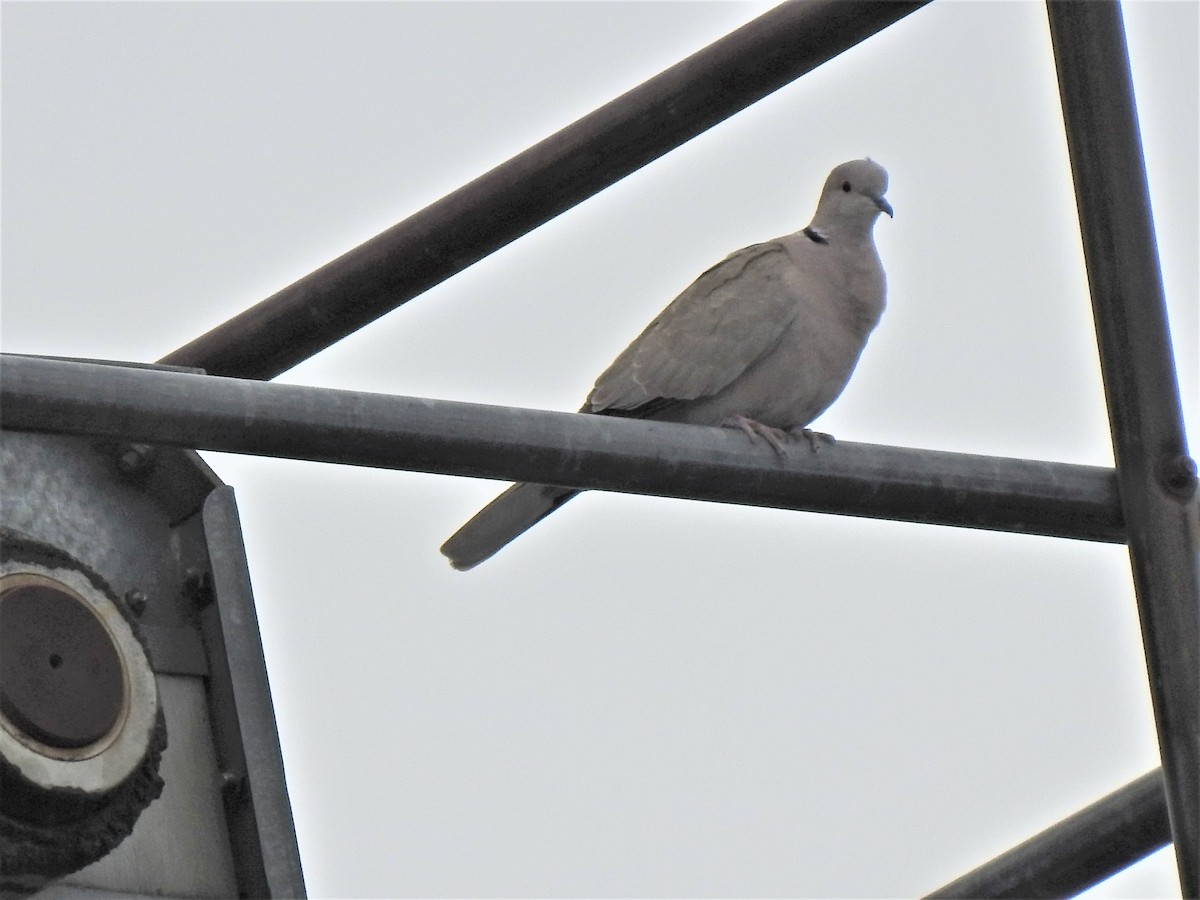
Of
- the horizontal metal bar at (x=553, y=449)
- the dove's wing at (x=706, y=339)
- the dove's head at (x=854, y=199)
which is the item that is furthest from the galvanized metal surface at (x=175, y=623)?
the dove's head at (x=854, y=199)

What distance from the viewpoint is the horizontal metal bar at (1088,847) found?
295cm

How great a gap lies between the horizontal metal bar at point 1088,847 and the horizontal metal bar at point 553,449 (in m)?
0.55

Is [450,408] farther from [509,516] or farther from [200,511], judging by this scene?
[509,516]

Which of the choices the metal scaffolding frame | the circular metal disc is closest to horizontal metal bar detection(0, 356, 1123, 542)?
the metal scaffolding frame

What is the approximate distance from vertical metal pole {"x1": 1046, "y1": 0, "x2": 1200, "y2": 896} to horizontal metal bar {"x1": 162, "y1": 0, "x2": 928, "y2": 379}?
A: 28 centimetres

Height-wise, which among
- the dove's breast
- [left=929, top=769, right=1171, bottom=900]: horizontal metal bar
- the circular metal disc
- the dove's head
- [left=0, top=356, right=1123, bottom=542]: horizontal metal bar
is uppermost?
the dove's head

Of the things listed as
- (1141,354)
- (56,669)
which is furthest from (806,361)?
(56,669)

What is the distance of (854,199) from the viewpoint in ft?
17.0

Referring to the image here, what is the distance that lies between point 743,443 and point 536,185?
0.63 meters

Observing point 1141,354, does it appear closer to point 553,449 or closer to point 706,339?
point 553,449

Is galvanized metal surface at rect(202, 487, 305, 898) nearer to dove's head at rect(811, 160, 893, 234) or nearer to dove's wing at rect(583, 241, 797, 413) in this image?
dove's wing at rect(583, 241, 797, 413)

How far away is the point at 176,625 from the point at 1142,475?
1.35 meters

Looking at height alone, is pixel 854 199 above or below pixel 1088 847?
above

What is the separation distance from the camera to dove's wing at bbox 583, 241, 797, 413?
463 centimetres
